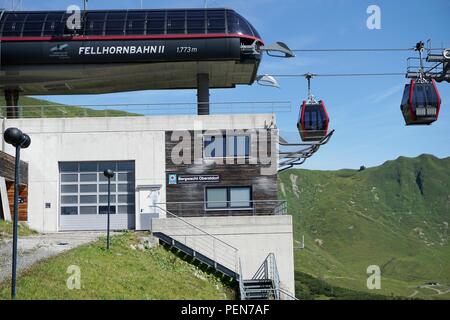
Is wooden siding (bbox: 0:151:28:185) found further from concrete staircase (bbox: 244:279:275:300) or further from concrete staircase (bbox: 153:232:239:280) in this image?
concrete staircase (bbox: 244:279:275:300)

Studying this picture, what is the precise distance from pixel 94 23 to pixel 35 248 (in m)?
14.5

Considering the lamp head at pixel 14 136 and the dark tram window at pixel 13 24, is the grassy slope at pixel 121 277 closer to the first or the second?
the lamp head at pixel 14 136

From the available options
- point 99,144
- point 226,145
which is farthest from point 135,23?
point 226,145

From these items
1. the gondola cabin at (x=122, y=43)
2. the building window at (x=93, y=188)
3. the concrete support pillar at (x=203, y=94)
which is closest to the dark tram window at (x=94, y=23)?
the gondola cabin at (x=122, y=43)

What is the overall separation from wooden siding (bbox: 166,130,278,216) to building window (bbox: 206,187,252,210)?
201 millimetres

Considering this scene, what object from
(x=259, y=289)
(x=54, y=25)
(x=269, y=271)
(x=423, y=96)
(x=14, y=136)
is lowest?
(x=259, y=289)

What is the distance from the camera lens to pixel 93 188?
29891mm

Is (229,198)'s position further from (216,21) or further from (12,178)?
(12,178)

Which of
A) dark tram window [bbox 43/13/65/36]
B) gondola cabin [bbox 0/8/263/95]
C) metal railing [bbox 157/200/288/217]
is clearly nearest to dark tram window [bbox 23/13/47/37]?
gondola cabin [bbox 0/8/263/95]

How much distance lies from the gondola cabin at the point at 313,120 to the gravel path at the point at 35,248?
1103 cm

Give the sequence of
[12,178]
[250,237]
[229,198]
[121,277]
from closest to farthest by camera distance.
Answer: [121,277]
[250,237]
[12,178]
[229,198]

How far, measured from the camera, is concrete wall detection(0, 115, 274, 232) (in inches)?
1149

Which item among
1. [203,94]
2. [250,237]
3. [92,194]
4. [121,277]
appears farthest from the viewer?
[203,94]
